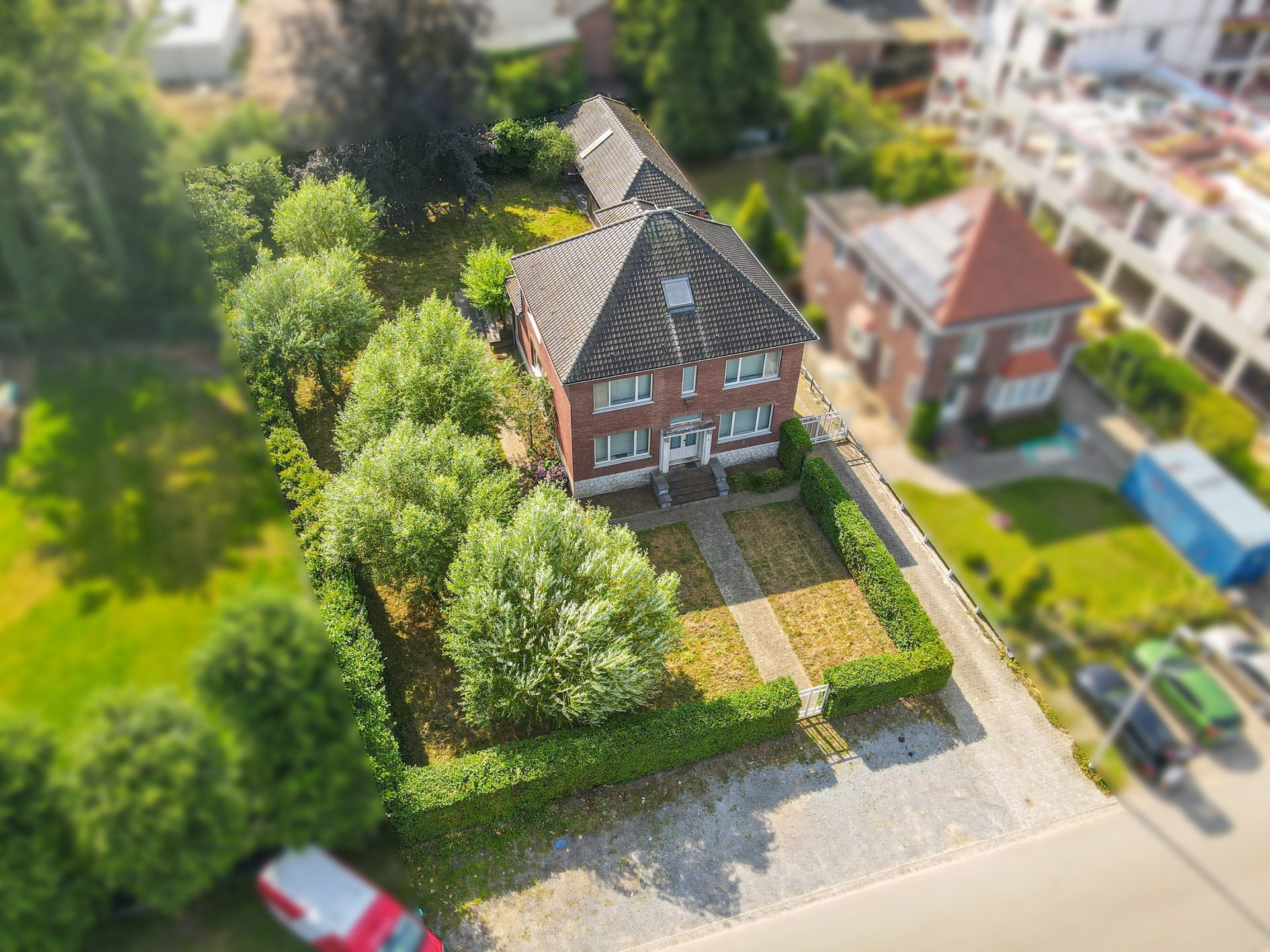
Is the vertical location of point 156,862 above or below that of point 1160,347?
below

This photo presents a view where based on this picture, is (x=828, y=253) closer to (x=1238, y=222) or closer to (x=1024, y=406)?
(x=1024, y=406)

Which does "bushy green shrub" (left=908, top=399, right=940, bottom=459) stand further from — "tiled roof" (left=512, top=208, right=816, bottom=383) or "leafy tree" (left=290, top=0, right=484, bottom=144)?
"tiled roof" (left=512, top=208, right=816, bottom=383)

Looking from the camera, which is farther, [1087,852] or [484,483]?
[484,483]

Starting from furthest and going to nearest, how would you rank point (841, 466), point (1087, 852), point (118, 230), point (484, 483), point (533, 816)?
point (841, 466)
point (484, 483)
point (533, 816)
point (1087, 852)
point (118, 230)


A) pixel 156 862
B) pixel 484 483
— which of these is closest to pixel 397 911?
pixel 156 862

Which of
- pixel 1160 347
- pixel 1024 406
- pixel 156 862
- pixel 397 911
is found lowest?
pixel 397 911

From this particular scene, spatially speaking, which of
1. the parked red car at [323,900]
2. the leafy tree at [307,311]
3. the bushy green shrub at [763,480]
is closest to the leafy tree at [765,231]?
the parked red car at [323,900]
